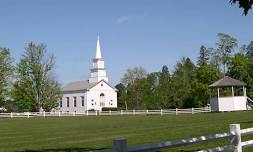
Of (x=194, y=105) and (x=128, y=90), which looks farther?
(x=128, y=90)

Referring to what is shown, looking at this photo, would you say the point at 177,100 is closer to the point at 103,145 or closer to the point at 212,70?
the point at 212,70

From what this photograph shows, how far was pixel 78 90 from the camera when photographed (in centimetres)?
12481

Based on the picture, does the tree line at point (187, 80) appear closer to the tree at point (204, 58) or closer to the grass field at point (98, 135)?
the tree at point (204, 58)

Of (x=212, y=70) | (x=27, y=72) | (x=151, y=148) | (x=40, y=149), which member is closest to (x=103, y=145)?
(x=40, y=149)

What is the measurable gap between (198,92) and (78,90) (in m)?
46.8

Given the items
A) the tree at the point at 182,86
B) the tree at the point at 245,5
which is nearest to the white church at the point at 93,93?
the tree at the point at 182,86

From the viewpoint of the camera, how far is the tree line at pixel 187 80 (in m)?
83.8

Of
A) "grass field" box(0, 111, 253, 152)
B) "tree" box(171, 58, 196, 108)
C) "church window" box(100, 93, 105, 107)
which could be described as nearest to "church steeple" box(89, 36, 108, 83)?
"church window" box(100, 93, 105, 107)

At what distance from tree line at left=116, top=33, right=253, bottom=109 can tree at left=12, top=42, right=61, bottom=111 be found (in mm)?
25331

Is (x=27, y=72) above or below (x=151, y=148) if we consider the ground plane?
above

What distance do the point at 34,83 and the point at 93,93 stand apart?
33.2 metres

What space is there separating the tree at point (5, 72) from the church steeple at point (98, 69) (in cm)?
4319

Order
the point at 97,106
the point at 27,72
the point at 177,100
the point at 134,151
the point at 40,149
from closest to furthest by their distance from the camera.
A: the point at 134,151 < the point at 40,149 < the point at 27,72 < the point at 177,100 < the point at 97,106

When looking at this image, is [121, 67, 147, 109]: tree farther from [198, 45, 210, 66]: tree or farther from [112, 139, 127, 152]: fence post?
[112, 139, 127, 152]: fence post
